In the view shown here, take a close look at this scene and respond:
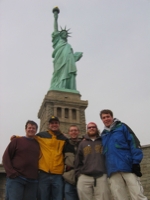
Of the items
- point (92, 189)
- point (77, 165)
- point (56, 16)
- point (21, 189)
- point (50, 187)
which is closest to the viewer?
point (21, 189)

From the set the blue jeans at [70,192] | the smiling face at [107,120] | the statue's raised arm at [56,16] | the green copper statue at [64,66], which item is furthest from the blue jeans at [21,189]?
the statue's raised arm at [56,16]

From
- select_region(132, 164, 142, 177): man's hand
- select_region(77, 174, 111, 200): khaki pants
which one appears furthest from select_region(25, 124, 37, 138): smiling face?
select_region(132, 164, 142, 177): man's hand

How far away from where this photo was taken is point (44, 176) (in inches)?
185

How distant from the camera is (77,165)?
4.64 meters

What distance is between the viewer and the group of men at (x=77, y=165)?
4.26m

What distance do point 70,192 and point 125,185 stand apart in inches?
40.4

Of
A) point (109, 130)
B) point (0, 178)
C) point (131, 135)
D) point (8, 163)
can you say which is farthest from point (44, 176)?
point (0, 178)

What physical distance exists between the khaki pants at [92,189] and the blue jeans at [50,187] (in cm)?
41

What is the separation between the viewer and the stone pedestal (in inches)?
917

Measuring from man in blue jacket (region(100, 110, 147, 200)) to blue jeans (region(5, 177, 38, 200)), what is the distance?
52.6 inches

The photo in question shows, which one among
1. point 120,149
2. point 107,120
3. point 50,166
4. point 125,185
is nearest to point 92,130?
point 107,120

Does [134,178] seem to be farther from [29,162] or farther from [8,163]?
[8,163]

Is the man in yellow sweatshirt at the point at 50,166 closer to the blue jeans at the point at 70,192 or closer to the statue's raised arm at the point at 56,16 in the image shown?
the blue jeans at the point at 70,192

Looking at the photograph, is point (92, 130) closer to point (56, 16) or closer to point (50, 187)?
point (50, 187)
